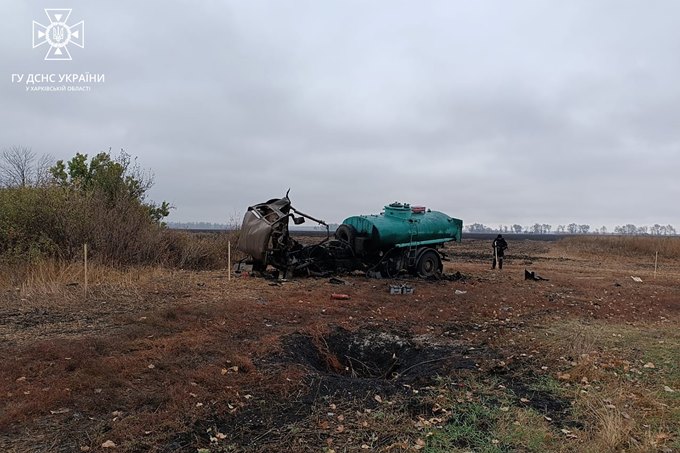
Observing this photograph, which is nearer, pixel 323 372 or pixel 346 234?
pixel 323 372

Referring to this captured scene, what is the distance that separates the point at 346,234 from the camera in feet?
48.7

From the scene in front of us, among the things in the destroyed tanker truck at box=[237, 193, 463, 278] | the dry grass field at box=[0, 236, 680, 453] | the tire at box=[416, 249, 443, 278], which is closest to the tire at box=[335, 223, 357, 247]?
the destroyed tanker truck at box=[237, 193, 463, 278]

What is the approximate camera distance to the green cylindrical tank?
1438cm

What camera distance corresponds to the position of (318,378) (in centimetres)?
565

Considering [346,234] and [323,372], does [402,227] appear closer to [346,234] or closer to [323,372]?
[346,234]

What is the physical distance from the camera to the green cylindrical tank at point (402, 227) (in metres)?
14.4

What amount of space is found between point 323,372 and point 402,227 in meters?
8.77

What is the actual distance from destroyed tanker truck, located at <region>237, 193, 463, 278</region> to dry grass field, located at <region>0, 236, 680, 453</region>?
2.52m

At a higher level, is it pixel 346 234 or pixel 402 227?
pixel 402 227

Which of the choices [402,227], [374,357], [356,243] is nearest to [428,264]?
[402,227]

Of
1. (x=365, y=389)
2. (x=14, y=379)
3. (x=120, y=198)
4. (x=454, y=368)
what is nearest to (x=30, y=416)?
(x=14, y=379)

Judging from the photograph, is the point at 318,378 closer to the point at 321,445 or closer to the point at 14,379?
the point at 321,445

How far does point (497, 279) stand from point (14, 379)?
13.4 m

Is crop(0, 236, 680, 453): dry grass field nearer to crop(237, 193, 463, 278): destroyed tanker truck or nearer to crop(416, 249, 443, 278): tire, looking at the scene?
crop(237, 193, 463, 278): destroyed tanker truck
